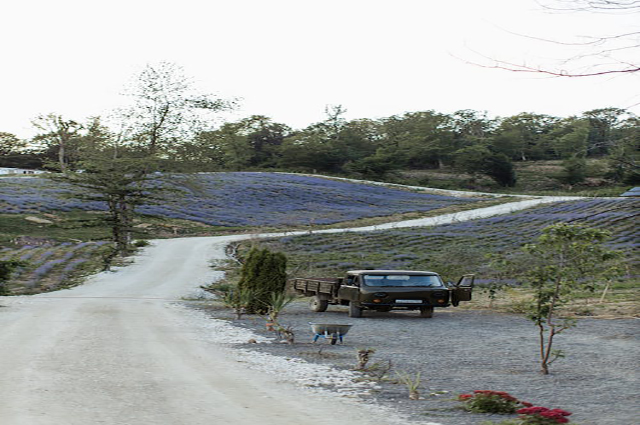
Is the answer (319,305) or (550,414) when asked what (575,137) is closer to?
(319,305)

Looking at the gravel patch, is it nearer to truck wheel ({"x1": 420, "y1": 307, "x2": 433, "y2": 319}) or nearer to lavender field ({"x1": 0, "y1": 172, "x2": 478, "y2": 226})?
truck wheel ({"x1": 420, "y1": 307, "x2": 433, "y2": 319})

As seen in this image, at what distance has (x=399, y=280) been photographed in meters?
15.7

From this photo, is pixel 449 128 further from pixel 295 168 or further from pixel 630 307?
pixel 630 307

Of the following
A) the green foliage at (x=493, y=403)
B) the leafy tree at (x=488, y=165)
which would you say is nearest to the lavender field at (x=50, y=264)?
the green foliage at (x=493, y=403)

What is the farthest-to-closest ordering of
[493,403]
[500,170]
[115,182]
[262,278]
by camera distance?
1. [500,170]
2. [115,182]
3. [262,278]
4. [493,403]

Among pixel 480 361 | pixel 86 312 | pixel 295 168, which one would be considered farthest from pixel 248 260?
pixel 295 168

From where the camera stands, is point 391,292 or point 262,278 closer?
point 391,292

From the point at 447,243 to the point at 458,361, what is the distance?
907 inches

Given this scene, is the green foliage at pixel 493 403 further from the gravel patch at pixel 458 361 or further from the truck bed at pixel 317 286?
the truck bed at pixel 317 286

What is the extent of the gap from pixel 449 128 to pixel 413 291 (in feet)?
297

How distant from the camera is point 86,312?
1571 cm

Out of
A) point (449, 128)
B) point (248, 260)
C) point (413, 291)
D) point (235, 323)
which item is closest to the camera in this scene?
point (235, 323)

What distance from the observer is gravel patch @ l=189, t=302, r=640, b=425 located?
6.72 meters

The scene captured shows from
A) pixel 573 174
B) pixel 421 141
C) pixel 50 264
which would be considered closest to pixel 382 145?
pixel 421 141
